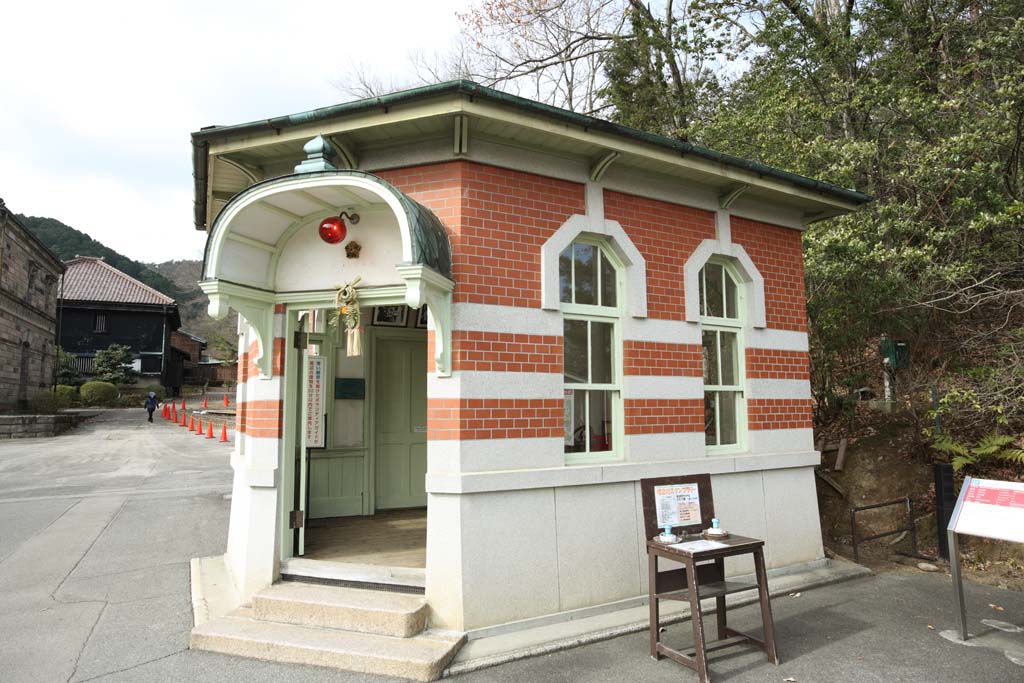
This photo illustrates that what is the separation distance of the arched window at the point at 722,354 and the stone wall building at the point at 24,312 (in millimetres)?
32023

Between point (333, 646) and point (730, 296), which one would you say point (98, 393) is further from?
point (730, 296)

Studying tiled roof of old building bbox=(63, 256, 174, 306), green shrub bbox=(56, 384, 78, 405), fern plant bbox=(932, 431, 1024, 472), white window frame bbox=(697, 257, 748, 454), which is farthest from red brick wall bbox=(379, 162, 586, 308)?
tiled roof of old building bbox=(63, 256, 174, 306)

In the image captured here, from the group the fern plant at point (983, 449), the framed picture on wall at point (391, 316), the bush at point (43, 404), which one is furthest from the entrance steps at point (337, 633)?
the bush at point (43, 404)

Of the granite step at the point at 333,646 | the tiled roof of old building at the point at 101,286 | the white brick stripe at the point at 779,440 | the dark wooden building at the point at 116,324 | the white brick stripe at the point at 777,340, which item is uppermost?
the tiled roof of old building at the point at 101,286

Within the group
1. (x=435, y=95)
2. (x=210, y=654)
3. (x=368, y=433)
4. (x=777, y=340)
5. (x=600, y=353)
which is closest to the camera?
(x=210, y=654)

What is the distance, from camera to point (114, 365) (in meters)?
41.3

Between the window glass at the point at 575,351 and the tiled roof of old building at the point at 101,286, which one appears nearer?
the window glass at the point at 575,351

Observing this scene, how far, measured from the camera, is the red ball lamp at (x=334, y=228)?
5.54 meters

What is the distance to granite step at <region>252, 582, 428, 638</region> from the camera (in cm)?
480

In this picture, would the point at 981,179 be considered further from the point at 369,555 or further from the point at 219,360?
the point at 219,360

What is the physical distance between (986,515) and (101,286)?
53339 mm

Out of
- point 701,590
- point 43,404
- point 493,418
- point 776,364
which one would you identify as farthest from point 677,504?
point 43,404

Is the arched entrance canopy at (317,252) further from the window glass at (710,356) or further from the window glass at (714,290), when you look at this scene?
the window glass at (714,290)

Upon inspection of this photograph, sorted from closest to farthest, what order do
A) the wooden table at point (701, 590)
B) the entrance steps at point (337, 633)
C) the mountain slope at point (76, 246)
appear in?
the wooden table at point (701, 590) → the entrance steps at point (337, 633) → the mountain slope at point (76, 246)
